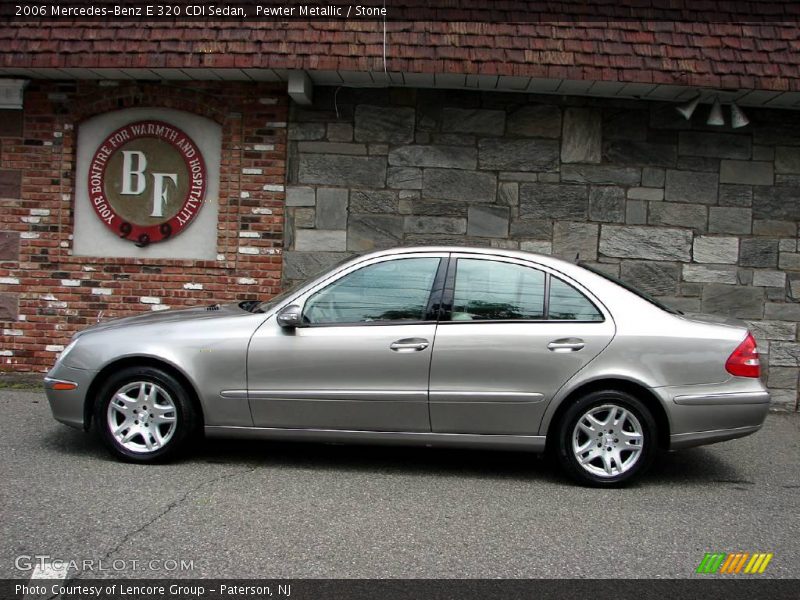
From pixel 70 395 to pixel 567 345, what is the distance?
3.26 metres

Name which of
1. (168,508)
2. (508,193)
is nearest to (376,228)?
(508,193)

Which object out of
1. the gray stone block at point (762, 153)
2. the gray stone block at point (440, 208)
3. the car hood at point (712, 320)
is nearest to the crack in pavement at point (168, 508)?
the car hood at point (712, 320)

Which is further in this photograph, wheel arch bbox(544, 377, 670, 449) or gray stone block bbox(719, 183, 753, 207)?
gray stone block bbox(719, 183, 753, 207)

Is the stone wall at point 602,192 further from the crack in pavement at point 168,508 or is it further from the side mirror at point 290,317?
the crack in pavement at point 168,508

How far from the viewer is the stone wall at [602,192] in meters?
8.20

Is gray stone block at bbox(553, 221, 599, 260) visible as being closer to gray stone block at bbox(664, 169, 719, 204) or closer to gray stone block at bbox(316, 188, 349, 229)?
gray stone block at bbox(664, 169, 719, 204)

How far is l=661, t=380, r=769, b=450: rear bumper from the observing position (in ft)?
16.7

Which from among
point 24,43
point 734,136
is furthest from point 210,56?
point 734,136

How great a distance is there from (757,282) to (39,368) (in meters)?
7.39

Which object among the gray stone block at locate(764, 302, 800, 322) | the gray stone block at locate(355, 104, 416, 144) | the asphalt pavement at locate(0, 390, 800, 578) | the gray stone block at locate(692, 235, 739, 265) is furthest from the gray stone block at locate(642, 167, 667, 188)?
the asphalt pavement at locate(0, 390, 800, 578)

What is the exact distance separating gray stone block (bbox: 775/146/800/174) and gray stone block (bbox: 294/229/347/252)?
444cm

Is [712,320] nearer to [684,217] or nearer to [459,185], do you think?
[684,217]

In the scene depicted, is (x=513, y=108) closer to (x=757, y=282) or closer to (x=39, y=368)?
(x=757, y=282)

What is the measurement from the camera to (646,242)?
8195 millimetres
